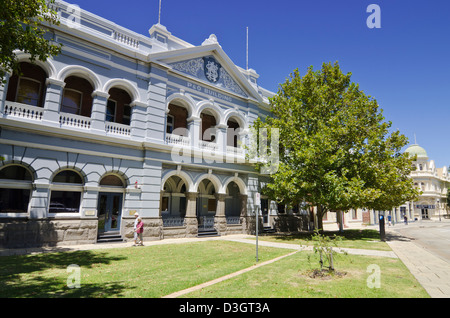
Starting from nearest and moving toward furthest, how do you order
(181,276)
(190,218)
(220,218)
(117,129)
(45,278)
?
1. (45,278)
2. (181,276)
3. (117,129)
4. (190,218)
5. (220,218)

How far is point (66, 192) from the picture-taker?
47.1ft

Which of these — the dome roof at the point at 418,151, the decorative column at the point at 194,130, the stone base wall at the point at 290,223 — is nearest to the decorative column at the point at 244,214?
the stone base wall at the point at 290,223

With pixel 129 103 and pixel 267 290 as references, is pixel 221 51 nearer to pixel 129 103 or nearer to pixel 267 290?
pixel 129 103

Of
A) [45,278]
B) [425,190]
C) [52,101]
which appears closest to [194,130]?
[52,101]

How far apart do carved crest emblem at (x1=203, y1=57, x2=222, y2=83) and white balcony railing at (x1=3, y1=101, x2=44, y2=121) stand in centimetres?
1148

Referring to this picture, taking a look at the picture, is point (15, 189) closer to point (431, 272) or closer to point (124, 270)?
point (124, 270)

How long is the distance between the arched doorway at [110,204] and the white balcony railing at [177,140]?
415 centimetres

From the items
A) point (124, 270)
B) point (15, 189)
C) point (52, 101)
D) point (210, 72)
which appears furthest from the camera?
point (210, 72)

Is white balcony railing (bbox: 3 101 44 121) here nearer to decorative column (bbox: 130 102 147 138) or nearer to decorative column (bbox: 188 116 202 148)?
decorative column (bbox: 130 102 147 138)

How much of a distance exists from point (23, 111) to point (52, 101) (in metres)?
1.48

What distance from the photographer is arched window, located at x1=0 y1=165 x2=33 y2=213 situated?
12.7 metres

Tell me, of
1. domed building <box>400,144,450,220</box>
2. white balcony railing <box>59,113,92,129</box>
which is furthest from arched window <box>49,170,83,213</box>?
domed building <box>400,144,450,220</box>
